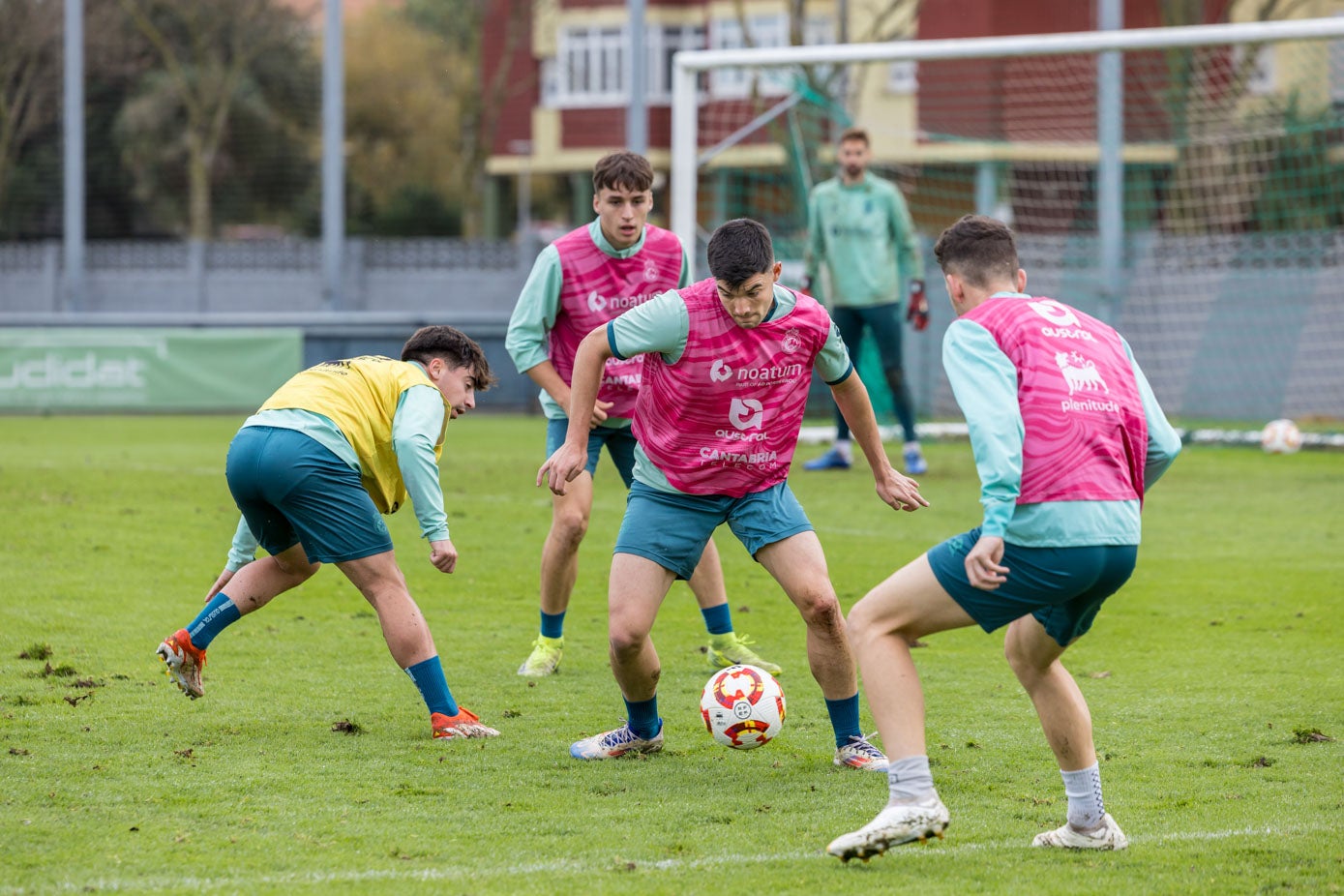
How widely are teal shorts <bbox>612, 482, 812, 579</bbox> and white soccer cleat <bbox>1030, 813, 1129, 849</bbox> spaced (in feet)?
4.34

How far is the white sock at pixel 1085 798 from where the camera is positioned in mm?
4164

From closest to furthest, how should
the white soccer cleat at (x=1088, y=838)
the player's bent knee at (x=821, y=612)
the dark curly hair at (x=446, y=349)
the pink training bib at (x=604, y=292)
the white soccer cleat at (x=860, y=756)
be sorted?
the white soccer cleat at (x=1088, y=838), the player's bent knee at (x=821, y=612), the white soccer cleat at (x=860, y=756), the dark curly hair at (x=446, y=349), the pink training bib at (x=604, y=292)

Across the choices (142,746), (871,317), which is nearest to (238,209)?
A: (871,317)

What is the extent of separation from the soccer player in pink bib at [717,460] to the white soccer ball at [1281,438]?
35.0 feet

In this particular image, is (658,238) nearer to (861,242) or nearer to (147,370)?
(861,242)

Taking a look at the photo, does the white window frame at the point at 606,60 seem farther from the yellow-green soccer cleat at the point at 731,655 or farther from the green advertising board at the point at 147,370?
the yellow-green soccer cleat at the point at 731,655

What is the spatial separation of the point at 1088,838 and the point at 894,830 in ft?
2.06

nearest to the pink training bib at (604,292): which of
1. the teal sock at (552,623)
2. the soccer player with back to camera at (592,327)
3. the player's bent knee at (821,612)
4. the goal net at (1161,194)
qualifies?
the soccer player with back to camera at (592,327)

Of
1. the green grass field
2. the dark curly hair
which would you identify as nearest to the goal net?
the green grass field

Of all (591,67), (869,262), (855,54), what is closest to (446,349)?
(869,262)

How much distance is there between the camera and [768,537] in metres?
5.05

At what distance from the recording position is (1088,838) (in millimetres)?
4160

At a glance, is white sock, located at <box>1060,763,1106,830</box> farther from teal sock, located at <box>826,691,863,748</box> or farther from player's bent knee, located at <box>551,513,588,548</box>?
player's bent knee, located at <box>551,513,588,548</box>

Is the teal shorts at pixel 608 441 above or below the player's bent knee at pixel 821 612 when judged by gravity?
above
